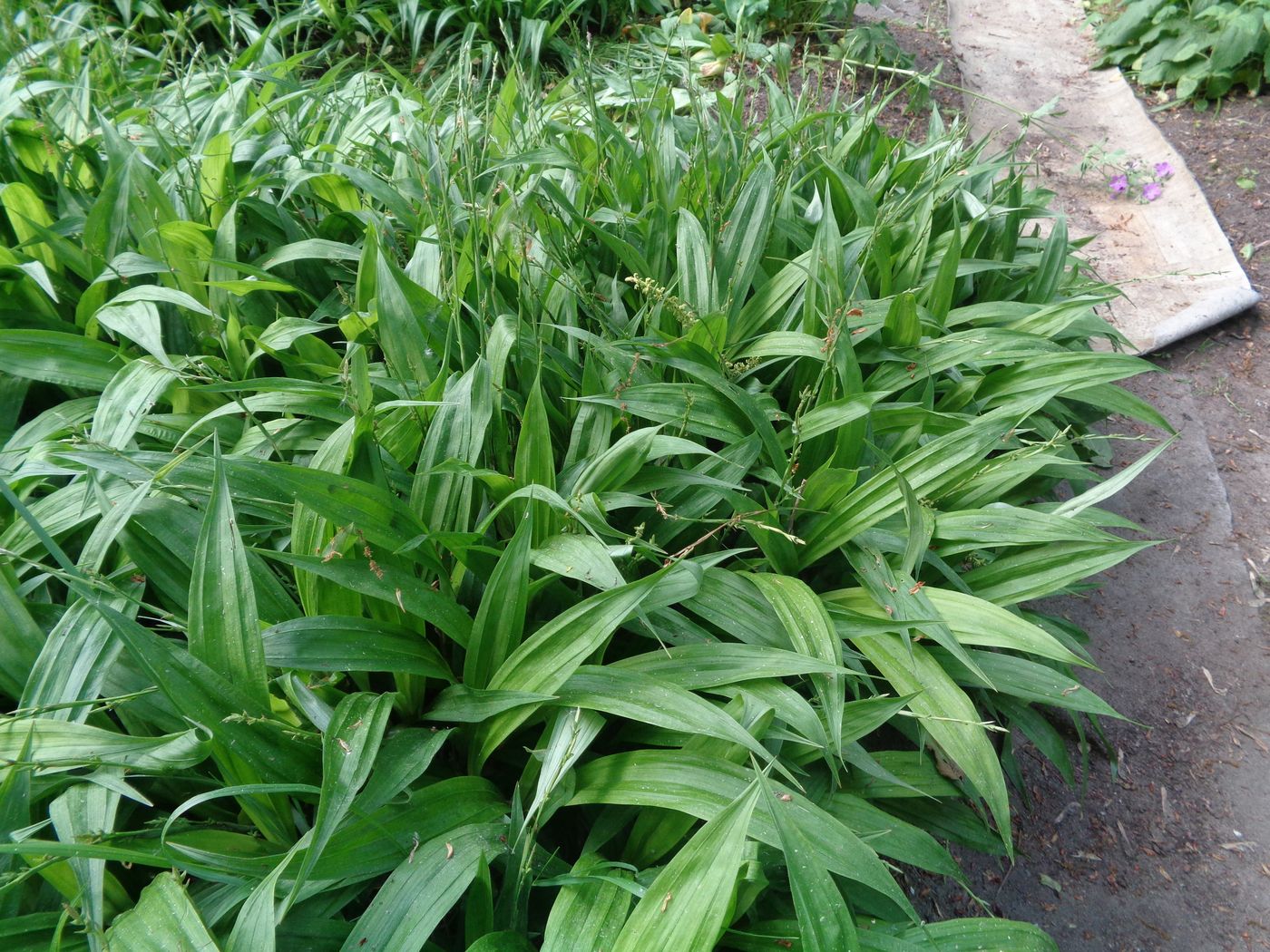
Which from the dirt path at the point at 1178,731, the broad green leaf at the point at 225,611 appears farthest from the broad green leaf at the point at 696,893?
the dirt path at the point at 1178,731

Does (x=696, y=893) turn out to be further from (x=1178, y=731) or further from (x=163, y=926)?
(x=1178, y=731)

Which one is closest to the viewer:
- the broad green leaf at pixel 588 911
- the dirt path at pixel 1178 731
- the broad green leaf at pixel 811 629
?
the broad green leaf at pixel 588 911

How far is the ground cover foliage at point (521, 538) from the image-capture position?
→ 100cm

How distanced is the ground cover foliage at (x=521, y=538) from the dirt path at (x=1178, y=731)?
0.34 meters

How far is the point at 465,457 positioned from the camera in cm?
134

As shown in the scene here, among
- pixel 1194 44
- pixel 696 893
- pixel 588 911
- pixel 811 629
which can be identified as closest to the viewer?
pixel 696 893

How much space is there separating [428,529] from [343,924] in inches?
20.4

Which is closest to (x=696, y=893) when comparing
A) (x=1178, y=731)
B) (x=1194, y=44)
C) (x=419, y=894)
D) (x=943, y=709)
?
(x=419, y=894)

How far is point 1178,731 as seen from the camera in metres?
1.96

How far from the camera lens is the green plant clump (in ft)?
13.2

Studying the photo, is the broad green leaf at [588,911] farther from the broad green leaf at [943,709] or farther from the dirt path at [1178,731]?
the dirt path at [1178,731]

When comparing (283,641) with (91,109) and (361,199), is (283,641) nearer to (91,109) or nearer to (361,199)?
(361,199)

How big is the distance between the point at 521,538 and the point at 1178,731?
1699 millimetres

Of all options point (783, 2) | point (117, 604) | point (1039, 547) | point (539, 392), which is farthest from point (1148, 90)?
point (117, 604)
